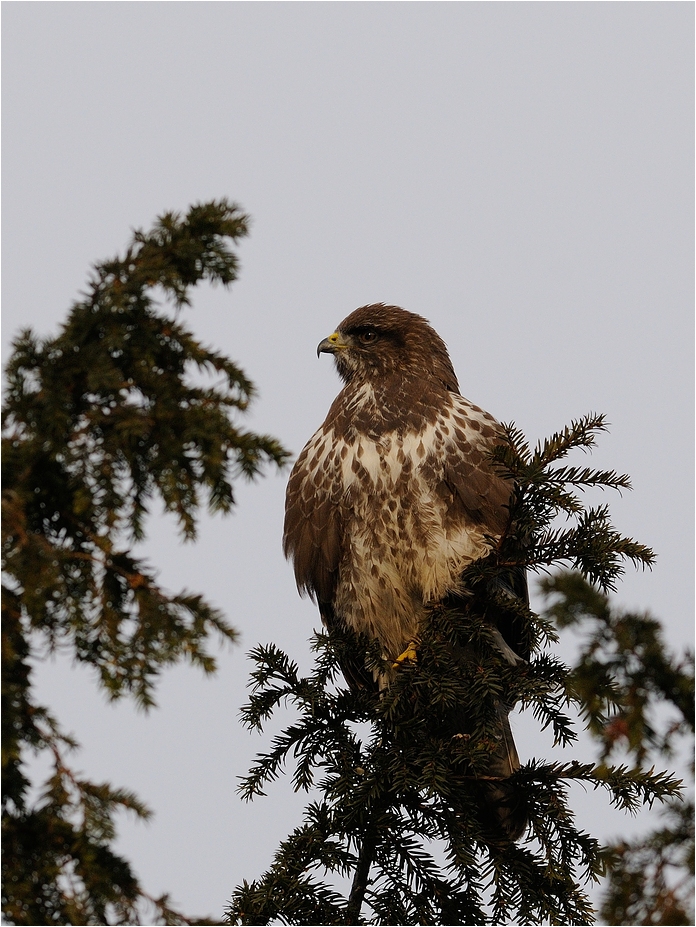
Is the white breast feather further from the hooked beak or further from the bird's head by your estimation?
the hooked beak

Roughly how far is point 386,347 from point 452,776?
7.80 ft

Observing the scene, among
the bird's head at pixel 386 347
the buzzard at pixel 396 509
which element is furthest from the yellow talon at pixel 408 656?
the bird's head at pixel 386 347

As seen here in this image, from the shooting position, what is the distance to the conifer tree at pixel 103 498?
4715mm

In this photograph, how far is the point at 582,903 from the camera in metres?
3.56

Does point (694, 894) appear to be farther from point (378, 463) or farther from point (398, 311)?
point (398, 311)

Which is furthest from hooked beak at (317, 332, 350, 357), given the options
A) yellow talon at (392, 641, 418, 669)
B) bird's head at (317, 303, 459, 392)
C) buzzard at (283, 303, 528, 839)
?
yellow talon at (392, 641, 418, 669)

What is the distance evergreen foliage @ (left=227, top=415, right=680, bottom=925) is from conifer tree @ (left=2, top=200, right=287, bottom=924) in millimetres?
1182

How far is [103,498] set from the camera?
5254 mm

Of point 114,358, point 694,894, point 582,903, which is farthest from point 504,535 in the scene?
point 114,358

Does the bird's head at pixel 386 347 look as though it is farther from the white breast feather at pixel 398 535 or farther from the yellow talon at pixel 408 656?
the yellow talon at pixel 408 656

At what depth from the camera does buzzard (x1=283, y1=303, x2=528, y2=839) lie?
472 centimetres

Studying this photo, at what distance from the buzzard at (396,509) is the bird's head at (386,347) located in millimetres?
38

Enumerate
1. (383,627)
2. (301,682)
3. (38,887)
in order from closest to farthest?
(301,682)
(38,887)
(383,627)

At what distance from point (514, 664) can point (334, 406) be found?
182 cm
